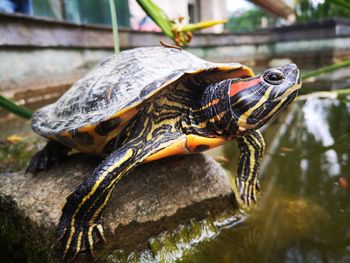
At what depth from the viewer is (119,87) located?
1404 millimetres

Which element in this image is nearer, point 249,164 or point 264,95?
point 264,95

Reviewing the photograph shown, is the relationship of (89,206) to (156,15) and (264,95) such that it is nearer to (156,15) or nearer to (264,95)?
(264,95)

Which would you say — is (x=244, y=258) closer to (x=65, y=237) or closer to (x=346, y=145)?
(x=65, y=237)

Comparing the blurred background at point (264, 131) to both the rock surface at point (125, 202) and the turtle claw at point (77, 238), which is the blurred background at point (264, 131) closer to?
the rock surface at point (125, 202)

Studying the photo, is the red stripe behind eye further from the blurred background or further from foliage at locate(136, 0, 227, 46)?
foliage at locate(136, 0, 227, 46)

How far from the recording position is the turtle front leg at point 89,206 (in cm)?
109

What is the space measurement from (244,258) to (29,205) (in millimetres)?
915

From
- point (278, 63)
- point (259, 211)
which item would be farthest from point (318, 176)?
point (278, 63)

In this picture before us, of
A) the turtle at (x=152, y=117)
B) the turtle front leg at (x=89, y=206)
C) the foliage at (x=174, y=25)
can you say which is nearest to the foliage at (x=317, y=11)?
the foliage at (x=174, y=25)

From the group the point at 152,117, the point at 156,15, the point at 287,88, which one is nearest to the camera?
the point at 287,88

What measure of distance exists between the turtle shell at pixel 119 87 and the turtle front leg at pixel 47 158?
0.48 ft

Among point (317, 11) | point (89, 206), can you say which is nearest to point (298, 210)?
point (89, 206)

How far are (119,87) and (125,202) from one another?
533mm

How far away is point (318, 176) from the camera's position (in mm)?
1705
